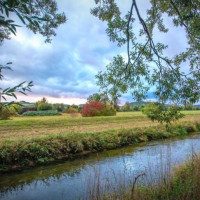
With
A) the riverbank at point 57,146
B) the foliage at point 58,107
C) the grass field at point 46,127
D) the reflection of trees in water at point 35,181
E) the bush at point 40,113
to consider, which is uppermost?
the foliage at point 58,107

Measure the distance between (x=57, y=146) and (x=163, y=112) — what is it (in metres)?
6.25

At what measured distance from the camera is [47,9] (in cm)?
447

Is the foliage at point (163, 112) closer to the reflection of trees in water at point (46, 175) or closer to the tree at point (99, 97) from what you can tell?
the tree at point (99, 97)

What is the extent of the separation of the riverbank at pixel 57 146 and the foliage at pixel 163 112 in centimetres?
565

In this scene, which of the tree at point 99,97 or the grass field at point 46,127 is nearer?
the tree at point 99,97

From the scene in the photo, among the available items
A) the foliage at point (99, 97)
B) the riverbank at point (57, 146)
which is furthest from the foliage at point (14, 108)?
the riverbank at point (57, 146)

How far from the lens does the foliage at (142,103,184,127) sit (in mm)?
3836

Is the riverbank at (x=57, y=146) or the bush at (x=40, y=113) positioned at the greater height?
the bush at (x=40, y=113)

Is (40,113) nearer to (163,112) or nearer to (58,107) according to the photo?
(58,107)

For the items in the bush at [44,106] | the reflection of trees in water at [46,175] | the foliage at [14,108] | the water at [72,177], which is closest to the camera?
the foliage at [14,108]

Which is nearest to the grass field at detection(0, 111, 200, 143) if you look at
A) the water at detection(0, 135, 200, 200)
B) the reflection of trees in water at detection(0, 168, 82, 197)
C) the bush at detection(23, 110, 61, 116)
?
the water at detection(0, 135, 200, 200)

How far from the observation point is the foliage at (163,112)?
384cm

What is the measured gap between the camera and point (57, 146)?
888cm

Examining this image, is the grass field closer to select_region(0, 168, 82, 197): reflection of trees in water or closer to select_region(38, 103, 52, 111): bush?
select_region(0, 168, 82, 197): reflection of trees in water
